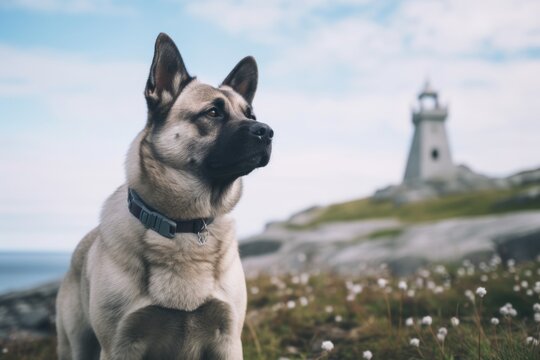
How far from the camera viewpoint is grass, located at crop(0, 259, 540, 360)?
4465 millimetres

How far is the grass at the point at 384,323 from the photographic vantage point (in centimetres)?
446

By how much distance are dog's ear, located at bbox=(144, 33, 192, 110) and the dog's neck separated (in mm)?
361

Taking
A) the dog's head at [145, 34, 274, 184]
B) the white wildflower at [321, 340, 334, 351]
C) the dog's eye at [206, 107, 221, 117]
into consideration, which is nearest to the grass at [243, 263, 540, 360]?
the white wildflower at [321, 340, 334, 351]

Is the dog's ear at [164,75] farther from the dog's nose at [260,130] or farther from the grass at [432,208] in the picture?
the grass at [432,208]

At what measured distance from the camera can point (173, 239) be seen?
3.86m

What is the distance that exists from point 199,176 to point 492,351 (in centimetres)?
293

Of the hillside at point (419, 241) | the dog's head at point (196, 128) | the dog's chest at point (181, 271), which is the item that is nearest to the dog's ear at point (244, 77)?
the dog's head at point (196, 128)

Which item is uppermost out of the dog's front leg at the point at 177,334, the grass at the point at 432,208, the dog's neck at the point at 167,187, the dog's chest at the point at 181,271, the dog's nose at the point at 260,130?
the dog's nose at the point at 260,130

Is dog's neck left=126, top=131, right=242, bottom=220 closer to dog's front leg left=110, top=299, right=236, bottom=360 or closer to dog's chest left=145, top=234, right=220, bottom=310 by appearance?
dog's chest left=145, top=234, right=220, bottom=310

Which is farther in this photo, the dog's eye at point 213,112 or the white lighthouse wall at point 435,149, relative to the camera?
the white lighthouse wall at point 435,149

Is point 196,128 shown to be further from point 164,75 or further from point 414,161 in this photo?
point 414,161

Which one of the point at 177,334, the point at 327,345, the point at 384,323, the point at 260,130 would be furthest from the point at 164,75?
the point at 384,323

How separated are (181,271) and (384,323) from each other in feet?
10.8

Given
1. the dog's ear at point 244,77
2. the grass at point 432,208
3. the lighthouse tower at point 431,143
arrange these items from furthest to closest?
the lighthouse tower at point 431,143
the grass at point 432,208
the dog's ear at point 244,77
